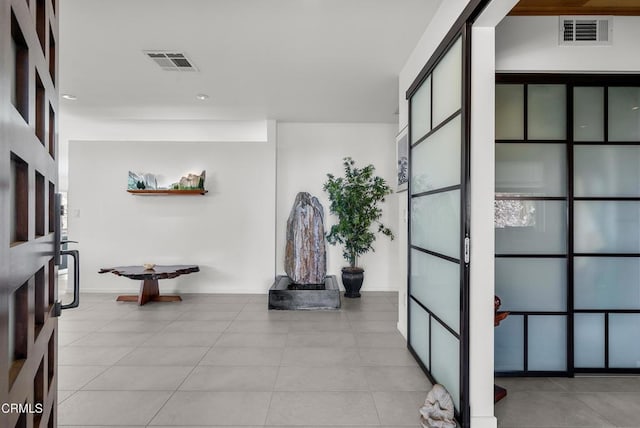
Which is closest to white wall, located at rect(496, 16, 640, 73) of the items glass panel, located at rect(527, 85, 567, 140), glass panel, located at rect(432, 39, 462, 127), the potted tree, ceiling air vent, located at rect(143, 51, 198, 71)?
glass panel, located at rect(527, 85, 567, 140)

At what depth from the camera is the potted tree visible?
5.54 meters

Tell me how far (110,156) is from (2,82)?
610 cm

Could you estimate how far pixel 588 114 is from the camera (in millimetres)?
2914

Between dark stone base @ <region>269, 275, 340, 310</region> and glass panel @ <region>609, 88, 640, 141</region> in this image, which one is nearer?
glass panel @ <region>609, 88, 640, 141</region>

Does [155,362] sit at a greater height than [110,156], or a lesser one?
lesser

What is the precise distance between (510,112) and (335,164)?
11.2 ft

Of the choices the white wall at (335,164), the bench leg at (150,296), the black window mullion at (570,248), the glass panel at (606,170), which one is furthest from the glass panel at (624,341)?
the bench leg at (150,296)

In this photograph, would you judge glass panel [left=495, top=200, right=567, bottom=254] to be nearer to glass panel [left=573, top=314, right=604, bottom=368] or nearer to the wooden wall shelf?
glass panel [left=573, top=314, right=604, bottom=368]

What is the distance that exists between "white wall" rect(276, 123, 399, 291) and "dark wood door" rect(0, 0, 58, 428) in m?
4.75

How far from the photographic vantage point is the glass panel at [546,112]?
290cm

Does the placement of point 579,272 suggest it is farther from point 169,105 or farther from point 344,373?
point 169,105

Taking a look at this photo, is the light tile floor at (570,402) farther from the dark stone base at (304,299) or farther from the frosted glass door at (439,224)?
the dark stone base at (304,299)

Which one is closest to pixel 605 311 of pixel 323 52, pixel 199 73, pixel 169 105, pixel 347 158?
pixel 323 52

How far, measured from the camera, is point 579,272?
2881 millimetres
